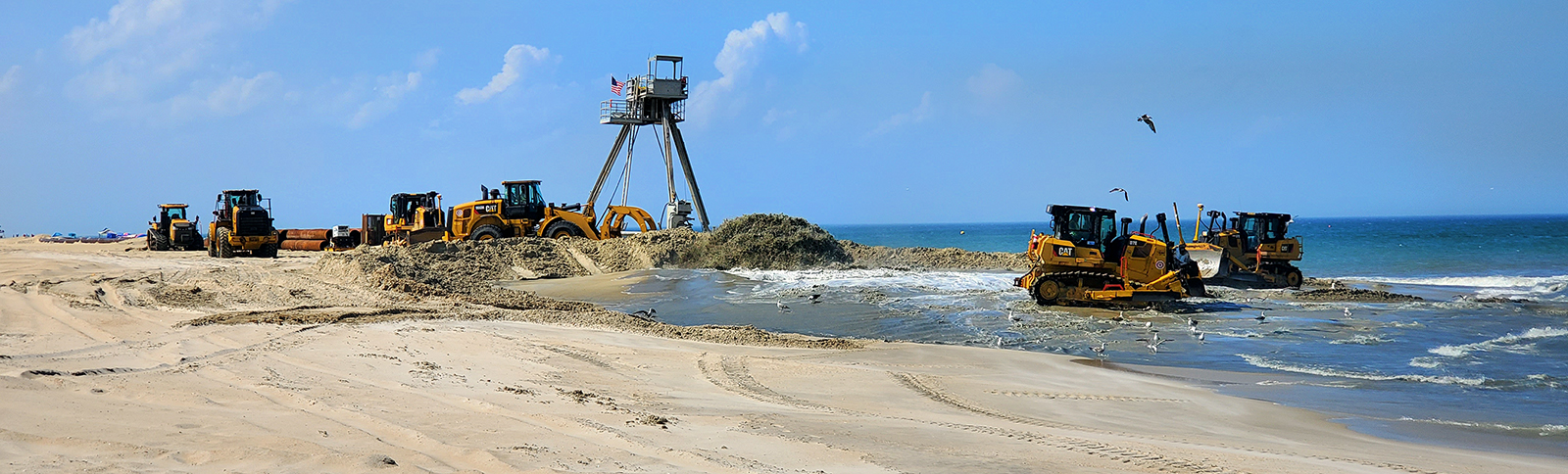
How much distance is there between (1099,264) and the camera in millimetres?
16688

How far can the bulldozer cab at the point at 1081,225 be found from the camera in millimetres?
16750

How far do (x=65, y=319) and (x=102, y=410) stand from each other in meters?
6.25

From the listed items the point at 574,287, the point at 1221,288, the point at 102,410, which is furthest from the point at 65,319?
the point at 1221,288

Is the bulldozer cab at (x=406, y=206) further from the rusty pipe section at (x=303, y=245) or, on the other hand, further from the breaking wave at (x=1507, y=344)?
the breaking wave at (x=1507, y=344)

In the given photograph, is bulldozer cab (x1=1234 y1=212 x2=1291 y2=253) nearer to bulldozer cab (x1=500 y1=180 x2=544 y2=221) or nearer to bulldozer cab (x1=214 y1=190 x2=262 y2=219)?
bulldozer cab (x1=500 y1=180 x2=544 y2=221)

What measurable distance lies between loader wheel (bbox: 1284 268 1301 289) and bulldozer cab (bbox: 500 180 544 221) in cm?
1891

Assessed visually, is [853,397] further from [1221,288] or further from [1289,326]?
[1221,288]

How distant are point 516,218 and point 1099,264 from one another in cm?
1665

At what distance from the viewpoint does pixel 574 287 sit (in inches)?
789

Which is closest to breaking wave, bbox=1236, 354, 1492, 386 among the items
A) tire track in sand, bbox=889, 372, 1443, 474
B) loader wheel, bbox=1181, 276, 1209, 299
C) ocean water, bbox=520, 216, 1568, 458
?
ocean water, bbox=520, 216, 1568, 458

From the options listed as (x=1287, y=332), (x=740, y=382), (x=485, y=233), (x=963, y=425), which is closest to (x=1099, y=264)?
(x=1287, y=332)

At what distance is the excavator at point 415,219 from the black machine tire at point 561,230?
3.16m

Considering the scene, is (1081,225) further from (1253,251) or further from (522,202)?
(522,202)

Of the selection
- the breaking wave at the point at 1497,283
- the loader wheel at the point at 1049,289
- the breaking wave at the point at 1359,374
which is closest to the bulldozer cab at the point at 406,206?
the loader wheel at the point at 1049,289
